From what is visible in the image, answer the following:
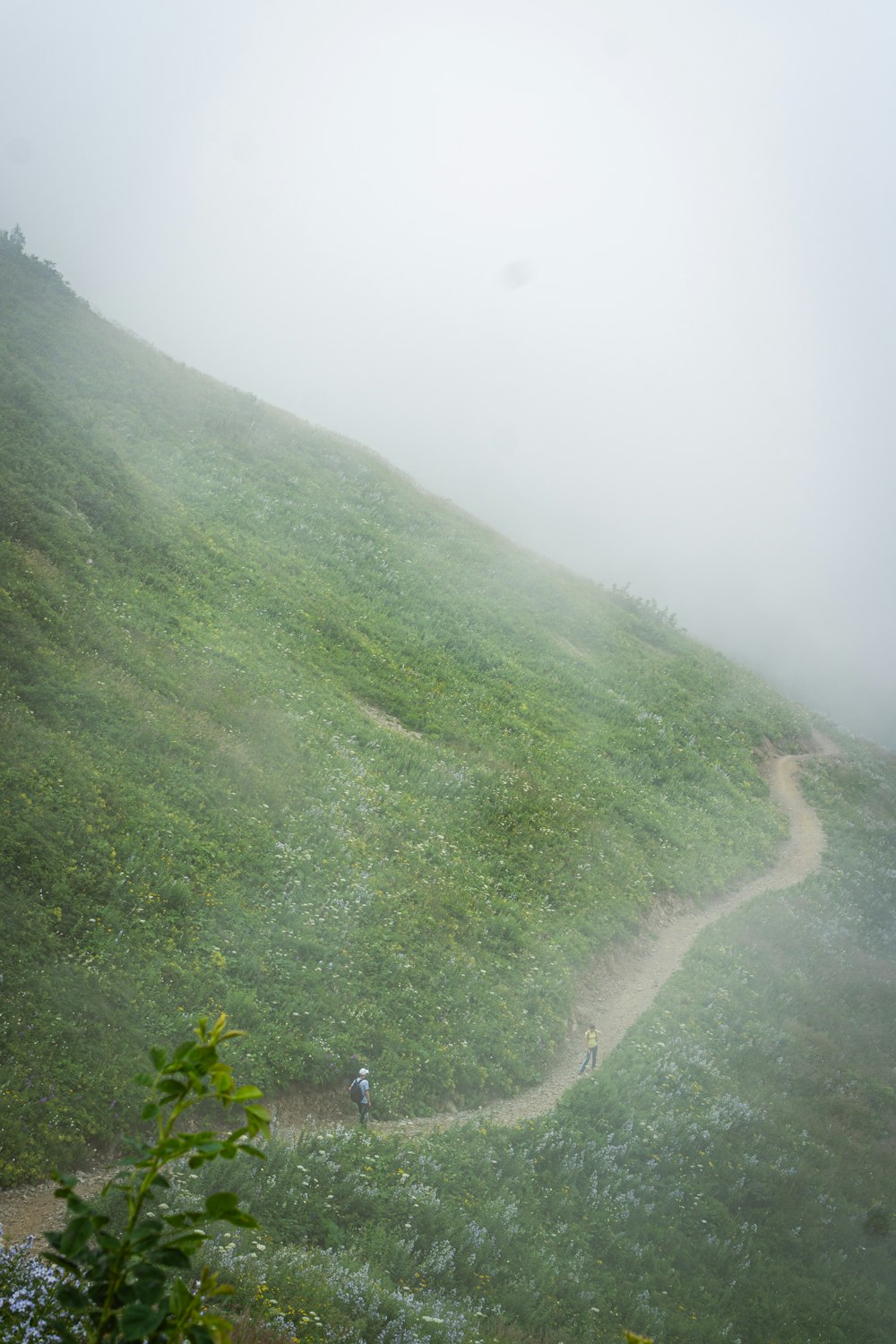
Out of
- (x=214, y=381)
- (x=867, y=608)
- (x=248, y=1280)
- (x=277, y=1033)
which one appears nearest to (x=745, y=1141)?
(x=277, y=1033)

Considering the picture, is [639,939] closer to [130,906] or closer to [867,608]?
[130,906]

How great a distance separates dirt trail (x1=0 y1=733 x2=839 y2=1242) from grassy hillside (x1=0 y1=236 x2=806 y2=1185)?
0.43 meters

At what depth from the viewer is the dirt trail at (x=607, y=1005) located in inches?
383

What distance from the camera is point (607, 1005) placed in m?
21.7

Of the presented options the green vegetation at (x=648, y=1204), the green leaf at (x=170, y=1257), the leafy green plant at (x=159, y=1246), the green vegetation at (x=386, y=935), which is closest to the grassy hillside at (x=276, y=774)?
the green vegetation at (x=386, y=935)

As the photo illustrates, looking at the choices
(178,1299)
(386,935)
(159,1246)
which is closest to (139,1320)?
(178,1299)

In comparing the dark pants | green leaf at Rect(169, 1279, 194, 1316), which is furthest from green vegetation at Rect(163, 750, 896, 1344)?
green leaf at Rect(169, 1279, 194, 1316)

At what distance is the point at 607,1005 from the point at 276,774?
10997mm

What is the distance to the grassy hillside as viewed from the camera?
14.2 metres

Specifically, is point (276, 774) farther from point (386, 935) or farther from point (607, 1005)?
point (607, 1005)

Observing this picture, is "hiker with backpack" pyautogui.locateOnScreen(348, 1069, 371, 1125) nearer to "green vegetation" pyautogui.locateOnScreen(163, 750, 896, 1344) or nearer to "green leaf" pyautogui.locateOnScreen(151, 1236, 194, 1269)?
"green vegetation" pyautogui.locateOnScreen(163, 750, 896, 1344)

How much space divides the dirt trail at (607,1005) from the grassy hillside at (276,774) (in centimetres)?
43

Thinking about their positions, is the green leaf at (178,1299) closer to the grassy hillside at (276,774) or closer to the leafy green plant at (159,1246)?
the leafy green plant at (159,1246)

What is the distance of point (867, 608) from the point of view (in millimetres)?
127562
